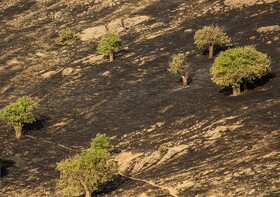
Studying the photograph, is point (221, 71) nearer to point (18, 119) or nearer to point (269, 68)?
point (269, 68)

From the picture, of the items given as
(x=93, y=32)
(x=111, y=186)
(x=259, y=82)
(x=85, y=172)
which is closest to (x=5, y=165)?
(x=111, y=186)

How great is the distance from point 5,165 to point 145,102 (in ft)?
65.7

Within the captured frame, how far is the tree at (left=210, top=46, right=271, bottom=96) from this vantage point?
62.2 metres

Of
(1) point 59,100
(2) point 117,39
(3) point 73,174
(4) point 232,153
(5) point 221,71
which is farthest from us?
(2) point 117,39

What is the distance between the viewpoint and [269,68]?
65.2 m

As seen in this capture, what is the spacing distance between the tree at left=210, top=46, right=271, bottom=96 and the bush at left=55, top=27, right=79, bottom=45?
42.0 m

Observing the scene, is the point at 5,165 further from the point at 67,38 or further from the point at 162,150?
the point at 67,38

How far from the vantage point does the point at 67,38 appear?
101438 millimetres

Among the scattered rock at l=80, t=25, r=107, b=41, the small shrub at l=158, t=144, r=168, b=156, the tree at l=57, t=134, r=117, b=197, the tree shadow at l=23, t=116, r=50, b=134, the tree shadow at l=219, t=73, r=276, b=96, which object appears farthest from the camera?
the scattered rock at l=80, t=25, r=107, b=41

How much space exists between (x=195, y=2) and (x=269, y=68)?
41159mm

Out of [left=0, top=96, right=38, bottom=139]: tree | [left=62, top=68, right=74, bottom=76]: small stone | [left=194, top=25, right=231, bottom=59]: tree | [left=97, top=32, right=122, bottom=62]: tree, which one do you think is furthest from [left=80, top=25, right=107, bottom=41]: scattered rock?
[left=0, top=96, right=38, bottom=139]: tree

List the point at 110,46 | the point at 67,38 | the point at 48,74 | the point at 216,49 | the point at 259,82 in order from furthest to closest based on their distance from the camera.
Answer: the point at 67,38 → the point at 48,74 → the point at 110,46 → the point at 216,49 → the point at 259,82

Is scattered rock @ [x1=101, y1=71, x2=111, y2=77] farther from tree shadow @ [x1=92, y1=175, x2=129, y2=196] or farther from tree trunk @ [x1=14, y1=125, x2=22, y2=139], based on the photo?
tree shadow @ [x1=92, y1=175, x2=129, y2=196]

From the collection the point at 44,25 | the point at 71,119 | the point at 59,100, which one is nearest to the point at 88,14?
the point at 44,25
